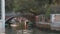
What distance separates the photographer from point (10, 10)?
60.6 feet

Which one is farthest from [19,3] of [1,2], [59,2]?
[59,2]

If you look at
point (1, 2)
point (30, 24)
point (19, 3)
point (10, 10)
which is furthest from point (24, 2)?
point (10, 10)

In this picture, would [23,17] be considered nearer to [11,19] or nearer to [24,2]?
[11,19]

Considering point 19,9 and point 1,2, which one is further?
point 19,9

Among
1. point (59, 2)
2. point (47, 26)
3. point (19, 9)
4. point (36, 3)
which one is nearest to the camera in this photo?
point (59, 2)

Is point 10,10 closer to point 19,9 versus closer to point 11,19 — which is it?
point 11,19

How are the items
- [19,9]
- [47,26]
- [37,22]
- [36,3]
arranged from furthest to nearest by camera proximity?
[37,22] < [47,26] < [19,9] < [36,3]

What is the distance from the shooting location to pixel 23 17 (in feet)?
55.8

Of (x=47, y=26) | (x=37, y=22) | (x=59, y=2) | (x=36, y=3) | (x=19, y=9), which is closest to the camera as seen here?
(x=59, y=2)

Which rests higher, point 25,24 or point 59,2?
point 59,2

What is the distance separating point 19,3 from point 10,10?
401 cm

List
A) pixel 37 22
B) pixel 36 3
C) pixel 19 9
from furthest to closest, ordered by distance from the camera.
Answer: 1. pixel 37 22
2. pixel 19 9
3. pixel 36 3

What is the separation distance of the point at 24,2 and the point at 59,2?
10.2 ft

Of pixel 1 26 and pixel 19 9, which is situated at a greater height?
pixel 19 9
